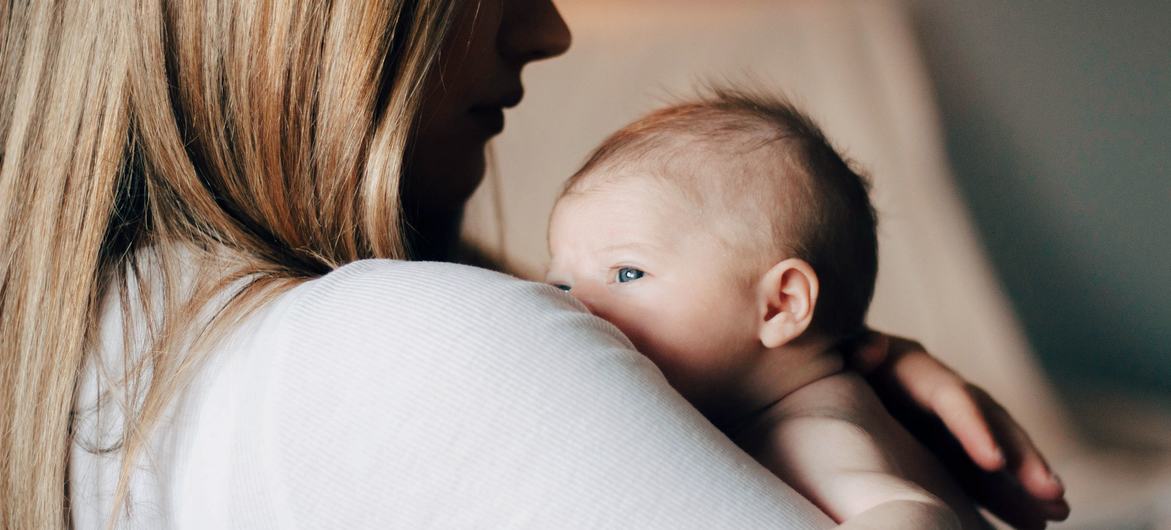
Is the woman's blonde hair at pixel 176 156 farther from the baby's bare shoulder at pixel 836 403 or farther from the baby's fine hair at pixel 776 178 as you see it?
the baby's bare shoulder at pixel 836 403

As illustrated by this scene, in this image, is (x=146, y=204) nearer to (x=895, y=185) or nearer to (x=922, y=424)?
(x=922, y=424)

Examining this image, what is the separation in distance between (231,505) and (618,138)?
52 centimetres

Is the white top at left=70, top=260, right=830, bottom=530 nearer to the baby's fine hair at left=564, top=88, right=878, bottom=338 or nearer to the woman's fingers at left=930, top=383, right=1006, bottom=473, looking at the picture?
the baby's fine hair at left=564, top=88, right=878, bottom=338

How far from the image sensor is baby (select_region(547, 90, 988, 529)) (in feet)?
2.73

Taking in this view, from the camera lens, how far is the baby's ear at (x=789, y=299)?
844 millimetres

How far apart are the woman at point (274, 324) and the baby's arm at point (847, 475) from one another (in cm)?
8

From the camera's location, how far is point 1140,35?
91.3 inches

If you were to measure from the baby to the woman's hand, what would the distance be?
77 millimetres

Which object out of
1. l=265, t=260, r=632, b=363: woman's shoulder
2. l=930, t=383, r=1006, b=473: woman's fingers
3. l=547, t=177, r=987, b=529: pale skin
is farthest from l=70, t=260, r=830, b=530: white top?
l=930, t=383, r=1006, b=473: woman's fingers

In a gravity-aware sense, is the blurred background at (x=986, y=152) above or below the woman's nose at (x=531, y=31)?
below

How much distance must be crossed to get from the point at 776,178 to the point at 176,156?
1.64 feet

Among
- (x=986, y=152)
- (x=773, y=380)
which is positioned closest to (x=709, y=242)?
(x=773, y=380)

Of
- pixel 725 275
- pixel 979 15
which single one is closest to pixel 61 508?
pixel 725 275

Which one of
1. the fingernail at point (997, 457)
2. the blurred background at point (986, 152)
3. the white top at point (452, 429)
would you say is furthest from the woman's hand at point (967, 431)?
the blurred background at point (986, 152)
